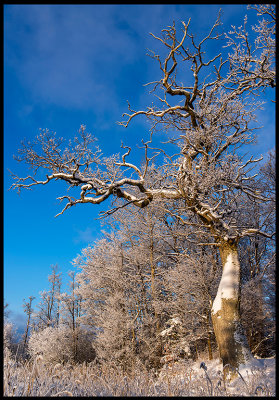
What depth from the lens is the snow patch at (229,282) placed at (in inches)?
315

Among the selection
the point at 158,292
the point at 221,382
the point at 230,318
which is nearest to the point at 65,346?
the point at 158,292

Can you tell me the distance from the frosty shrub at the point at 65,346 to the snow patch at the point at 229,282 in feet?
55.4

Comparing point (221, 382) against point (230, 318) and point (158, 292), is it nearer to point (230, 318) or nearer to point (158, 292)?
point (230, 318)

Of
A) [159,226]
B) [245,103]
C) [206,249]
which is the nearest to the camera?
[245,103]

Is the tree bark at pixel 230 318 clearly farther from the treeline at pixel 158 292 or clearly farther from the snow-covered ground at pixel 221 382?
the treeline at pixel 158 292

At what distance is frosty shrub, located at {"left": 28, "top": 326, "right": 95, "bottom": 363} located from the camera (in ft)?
70.3

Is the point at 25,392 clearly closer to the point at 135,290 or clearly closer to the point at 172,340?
the point at 172,340

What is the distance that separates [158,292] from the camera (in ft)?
54.4

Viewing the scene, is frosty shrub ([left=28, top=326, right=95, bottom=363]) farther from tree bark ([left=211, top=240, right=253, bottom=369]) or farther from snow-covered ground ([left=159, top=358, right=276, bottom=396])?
snow-covered ground ([left=159, top=358, right=276, bottom=396])

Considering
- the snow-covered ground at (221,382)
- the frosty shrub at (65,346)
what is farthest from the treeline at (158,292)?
the snow-covered ground at (221,382)

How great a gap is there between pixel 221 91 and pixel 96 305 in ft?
56.0

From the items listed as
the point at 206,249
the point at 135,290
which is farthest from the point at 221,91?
the point at 135,290

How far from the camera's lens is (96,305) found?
20.8 m

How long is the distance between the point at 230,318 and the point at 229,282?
3.23 ft
